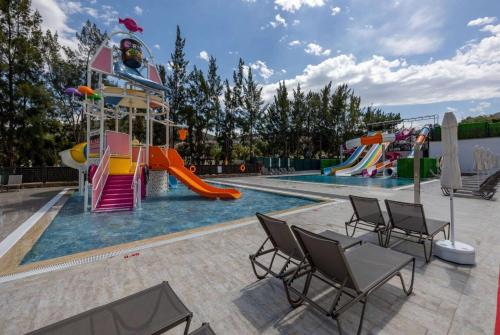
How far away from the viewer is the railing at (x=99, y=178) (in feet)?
25.4

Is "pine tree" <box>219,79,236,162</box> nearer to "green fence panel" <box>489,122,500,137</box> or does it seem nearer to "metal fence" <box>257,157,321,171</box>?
"metal fence" <box>257,157,321,171</box>

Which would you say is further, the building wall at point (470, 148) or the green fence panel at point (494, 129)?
the building wall at point (470, 148)

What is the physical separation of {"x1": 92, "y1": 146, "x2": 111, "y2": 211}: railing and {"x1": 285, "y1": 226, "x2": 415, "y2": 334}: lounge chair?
26.0 feet

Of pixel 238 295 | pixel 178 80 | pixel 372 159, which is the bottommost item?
pixel 238 295

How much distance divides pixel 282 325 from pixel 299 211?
17.7 ft

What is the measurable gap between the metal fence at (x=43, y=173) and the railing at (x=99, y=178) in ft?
31.9

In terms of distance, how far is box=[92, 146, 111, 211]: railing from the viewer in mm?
7742

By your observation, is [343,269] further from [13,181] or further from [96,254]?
[13,181]

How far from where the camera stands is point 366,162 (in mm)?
26203

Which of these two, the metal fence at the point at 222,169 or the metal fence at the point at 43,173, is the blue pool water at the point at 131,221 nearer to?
the metal fence at the point at 43,173

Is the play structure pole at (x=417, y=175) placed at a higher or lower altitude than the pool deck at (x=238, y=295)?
higher

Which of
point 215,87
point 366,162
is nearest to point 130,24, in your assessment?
point 215,87

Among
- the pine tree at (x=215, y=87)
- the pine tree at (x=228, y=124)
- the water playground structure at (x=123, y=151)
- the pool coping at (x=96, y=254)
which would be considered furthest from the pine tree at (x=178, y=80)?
the pool coping at (x=96, y=254)

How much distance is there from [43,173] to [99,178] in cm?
1151
